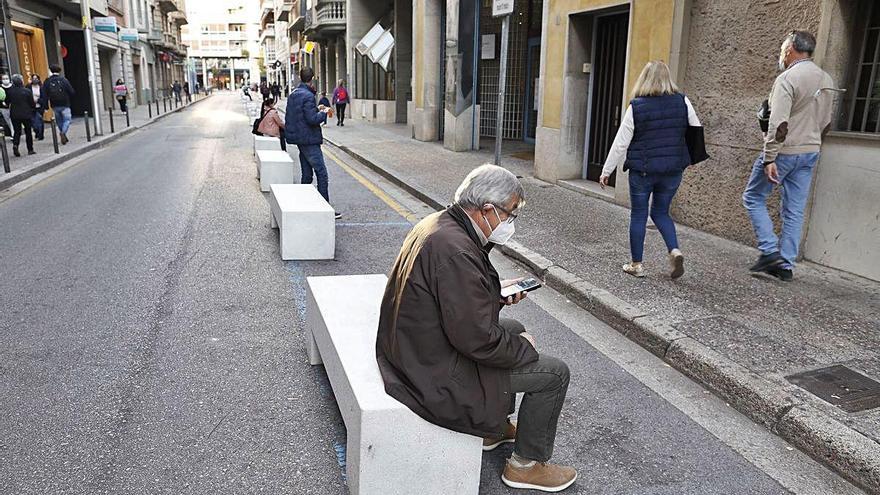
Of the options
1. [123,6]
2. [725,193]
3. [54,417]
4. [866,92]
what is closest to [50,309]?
[54,417]

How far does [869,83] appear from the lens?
6.18 m

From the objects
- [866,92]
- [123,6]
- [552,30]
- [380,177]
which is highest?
[123,6]

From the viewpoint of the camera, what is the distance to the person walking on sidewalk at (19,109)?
48.2 feet

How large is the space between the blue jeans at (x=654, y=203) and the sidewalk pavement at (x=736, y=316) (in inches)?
13.7

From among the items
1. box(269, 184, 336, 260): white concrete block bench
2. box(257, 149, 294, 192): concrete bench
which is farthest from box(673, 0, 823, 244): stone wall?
box(257, 149, 294, 192): concrete bench

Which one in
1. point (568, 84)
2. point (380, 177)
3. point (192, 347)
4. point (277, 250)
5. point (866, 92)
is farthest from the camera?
point (380, 177)

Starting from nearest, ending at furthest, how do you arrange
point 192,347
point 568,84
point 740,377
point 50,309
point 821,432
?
point 821,432 → point 740,377 → point 192,347 → point 50,309 → point 568,84

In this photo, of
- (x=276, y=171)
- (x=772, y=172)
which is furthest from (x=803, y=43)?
(x=276, y=171)

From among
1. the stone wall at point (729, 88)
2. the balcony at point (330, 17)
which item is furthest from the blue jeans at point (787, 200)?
the balcony at point (330, 17)

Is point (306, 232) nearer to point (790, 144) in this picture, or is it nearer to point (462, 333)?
point (462, 333)

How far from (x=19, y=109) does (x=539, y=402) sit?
620 inches

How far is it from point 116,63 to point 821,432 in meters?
40.8

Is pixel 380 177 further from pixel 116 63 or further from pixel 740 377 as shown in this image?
pixel 116 63

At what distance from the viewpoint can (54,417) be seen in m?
3.68
